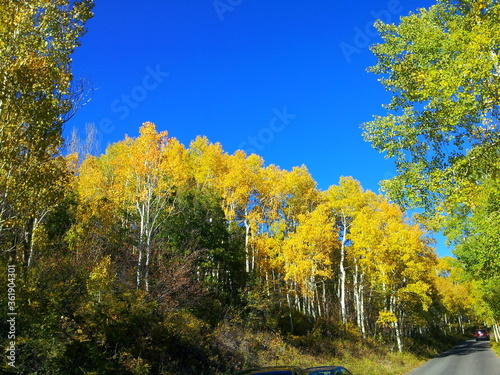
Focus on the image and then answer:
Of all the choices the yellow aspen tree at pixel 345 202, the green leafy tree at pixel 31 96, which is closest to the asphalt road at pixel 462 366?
the yellow aspen tree at pixel 345 202

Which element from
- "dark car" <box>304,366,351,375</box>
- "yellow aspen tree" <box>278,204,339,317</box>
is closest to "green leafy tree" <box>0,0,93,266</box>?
"dark car" <box>304,366,351,375</box>

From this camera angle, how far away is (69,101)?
8.45m

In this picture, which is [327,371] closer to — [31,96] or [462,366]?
[31,96]

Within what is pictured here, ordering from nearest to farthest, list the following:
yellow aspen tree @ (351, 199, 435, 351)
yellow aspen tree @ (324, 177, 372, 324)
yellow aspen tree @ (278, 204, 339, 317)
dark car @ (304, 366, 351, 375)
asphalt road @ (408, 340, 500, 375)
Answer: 1. dark car @ (304, 366, 351, 375)
2. asphalt road @ (408, 340, 500, 375)
3. yellow aspen tree @ (278, 204, 339, 317)
4. yellow aspen tree @ (351, 199, 435, 351)
5. yellow aspen tree @ (324, 177, 372, 324)

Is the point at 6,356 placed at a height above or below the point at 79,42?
below

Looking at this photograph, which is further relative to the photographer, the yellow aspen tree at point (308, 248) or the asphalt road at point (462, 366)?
the yellow aspen tree at point (308, 248)

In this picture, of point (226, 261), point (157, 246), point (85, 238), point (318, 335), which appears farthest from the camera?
point (226, 261)

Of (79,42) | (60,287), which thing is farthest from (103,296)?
(79,42)

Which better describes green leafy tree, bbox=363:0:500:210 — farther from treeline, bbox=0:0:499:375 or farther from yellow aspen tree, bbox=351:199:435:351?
yellow aspen tree, bbox=351:199:435:351

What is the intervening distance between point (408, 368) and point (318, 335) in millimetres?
6064

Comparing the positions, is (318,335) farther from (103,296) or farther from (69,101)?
(69,101)
